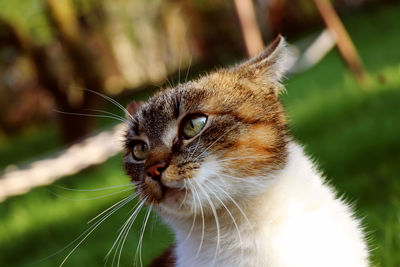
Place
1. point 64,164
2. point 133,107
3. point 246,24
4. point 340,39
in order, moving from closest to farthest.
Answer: point 133,107 → point 246,24 → point 340,39 → point 64,164

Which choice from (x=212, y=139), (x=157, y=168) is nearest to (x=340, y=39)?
(x=212, y=139)

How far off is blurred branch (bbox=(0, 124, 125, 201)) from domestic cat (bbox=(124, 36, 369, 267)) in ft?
22.2

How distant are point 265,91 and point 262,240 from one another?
28.7 inches

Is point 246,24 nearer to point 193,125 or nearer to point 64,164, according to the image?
point 193,125

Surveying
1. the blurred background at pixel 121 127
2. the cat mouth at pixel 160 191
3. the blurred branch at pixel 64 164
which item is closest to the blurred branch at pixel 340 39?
the blurred background at pixel 121 127

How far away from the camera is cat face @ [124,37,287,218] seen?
198 cm

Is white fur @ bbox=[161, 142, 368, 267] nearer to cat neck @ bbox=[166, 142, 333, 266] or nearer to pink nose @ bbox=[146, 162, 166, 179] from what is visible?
cat neck @ bbox=[166, 142, 333, 266]

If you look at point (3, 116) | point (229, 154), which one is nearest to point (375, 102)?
point (229, 154)

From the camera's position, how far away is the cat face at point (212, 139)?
1.98m

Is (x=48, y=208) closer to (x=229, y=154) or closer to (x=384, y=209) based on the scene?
(x=384, y=209)

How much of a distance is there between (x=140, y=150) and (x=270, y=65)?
75 centimetres

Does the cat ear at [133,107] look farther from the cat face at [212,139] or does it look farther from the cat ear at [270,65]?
the cat ear at [270,65]

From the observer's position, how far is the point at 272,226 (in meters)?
2.00

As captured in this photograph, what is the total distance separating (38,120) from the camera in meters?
22.5
